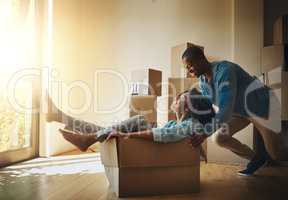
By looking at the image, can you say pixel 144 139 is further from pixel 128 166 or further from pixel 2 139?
pixel 2 139

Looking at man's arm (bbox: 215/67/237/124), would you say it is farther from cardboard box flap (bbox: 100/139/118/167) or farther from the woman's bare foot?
the woman's bare foot

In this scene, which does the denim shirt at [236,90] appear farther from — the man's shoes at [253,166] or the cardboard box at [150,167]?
the man's shoes at [253,166]

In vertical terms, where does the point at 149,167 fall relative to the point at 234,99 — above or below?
below

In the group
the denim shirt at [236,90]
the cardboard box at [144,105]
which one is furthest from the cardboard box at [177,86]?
the denim shirt at [236,90]

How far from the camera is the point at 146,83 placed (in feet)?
10.8

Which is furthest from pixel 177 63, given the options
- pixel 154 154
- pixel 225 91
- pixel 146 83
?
pixel 154 154

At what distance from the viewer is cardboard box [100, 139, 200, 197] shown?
6.33ft

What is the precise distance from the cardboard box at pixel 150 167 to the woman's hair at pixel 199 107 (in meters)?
0.22

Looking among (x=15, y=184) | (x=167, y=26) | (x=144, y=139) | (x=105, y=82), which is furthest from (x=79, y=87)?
(x=144, y=139)

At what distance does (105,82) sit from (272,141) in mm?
2368

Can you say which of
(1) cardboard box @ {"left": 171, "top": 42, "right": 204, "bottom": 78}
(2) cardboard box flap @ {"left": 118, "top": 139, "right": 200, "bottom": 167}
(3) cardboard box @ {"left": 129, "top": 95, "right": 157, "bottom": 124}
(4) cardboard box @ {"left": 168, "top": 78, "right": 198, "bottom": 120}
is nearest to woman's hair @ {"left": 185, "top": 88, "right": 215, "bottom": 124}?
(2) cardboard box flap @ {"left": 118, "top": 139, "right": 200, "bottom": 167}

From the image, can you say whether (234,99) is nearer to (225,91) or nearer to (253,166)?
(225,91)

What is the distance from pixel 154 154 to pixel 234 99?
647 millimetres

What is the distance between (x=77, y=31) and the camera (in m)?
4.17
